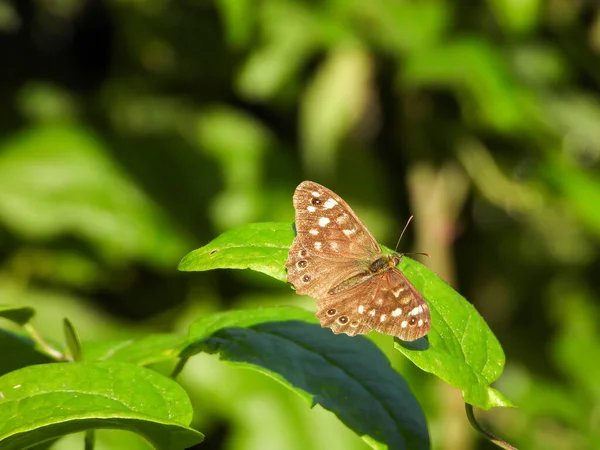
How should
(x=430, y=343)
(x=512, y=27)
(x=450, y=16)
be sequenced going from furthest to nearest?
(x=450, y=16) < (x=512, y=27) < (x=430, y=343)

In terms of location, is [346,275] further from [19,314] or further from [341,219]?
[19,314]

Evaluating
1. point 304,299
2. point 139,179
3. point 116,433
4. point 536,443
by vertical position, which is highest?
point 139,179

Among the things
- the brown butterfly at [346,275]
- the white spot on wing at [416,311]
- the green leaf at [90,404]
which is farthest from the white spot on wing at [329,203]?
the green leaf at [90,404]

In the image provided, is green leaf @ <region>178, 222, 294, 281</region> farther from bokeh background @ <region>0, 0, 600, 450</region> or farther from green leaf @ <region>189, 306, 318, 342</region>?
bokeh background @ <region>0, 0, 600, 450</region>

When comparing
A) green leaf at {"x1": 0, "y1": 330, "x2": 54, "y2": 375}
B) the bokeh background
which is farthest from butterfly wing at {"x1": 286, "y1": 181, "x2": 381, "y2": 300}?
the bokeh background

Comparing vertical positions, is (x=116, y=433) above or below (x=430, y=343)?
below

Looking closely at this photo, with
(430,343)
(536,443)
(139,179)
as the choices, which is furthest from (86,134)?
(430,343)

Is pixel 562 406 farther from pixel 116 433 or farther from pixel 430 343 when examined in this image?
pixel 430 343
